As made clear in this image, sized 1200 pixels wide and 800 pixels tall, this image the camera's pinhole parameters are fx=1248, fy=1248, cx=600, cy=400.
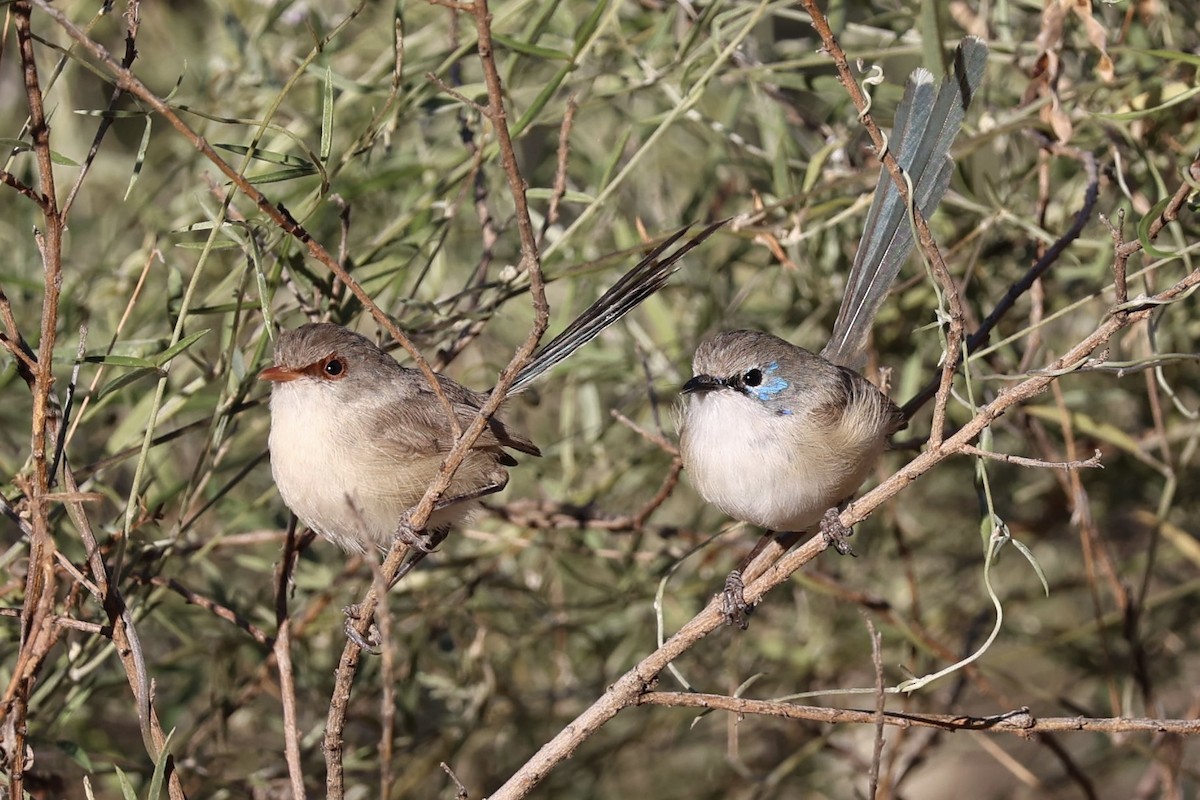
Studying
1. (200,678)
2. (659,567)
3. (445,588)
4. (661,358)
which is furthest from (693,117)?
(200,678)

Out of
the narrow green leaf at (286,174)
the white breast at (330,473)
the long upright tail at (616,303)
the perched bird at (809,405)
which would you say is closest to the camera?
the long upright tail at (616,303)

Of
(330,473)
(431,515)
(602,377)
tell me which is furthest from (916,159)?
(602,377)

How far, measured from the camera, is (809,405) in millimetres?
3254

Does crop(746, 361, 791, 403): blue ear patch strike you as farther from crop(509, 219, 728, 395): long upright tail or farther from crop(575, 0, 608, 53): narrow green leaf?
crop(575, 0, 608, 53): narrow green leaf

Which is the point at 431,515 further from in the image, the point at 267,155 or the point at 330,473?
the point at 267,155

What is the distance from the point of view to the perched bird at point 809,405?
115 inches

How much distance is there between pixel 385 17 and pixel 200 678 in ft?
8.38

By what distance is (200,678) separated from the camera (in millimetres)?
4227

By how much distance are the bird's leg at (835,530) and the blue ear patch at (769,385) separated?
1.11 ft

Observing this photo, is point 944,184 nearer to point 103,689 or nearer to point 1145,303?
point 1145,303

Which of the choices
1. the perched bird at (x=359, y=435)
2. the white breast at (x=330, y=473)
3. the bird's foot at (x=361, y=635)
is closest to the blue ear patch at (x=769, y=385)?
the perched bird at (x=359, y=435)

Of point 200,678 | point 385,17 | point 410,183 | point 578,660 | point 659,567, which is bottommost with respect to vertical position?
point 578,660

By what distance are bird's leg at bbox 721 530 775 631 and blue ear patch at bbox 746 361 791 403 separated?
49 cm

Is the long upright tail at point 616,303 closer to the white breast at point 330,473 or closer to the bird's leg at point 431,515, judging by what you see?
the bird's leg at point 431,515
